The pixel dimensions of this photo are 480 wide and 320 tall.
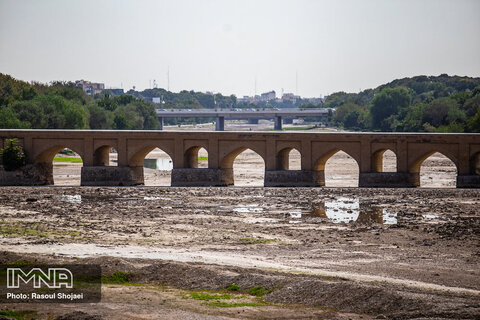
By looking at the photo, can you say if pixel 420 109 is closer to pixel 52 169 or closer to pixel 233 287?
pixel 52 169

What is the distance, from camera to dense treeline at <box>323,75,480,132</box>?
69125 millimetres

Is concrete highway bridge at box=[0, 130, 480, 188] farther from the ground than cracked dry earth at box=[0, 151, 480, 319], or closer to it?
farther from the ground

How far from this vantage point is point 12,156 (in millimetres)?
43344

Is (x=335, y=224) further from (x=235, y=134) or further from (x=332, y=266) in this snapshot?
(x=235, y=134)

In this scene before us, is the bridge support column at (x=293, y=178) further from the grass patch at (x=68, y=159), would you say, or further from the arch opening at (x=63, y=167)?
the grass patch at (x=68, y=159)

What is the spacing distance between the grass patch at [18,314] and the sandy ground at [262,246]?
0.68ft

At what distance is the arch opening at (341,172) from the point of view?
44.8 m

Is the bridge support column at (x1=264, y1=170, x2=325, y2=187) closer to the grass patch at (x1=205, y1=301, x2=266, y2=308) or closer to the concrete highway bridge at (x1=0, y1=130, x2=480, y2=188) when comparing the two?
the concrete highway bridge at (x1=0, y1=130, x2=480, y2=188)

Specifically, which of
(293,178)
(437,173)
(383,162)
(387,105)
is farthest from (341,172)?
(387,105)

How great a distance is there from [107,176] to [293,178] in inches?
392

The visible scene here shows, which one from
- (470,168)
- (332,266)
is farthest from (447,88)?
(332,266)

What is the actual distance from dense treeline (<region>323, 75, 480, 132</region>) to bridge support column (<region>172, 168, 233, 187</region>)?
2452cm

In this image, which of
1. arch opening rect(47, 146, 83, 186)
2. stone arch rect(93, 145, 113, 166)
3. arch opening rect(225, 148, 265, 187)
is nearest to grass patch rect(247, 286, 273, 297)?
arch opening rect(225, 148, 265, 187)

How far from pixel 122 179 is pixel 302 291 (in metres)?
27.1
